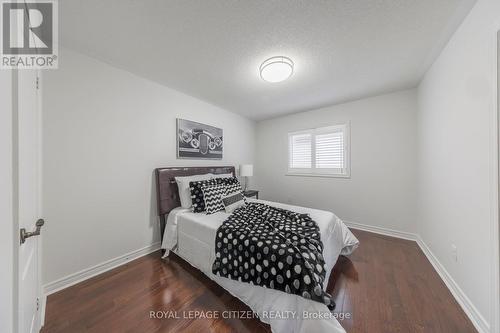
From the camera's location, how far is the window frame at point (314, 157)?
3084 mm

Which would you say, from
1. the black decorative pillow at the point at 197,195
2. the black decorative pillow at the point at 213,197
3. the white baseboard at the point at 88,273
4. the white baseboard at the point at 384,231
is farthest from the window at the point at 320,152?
the white baseboard at the point at 88,273

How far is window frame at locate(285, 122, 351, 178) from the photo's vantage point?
308cm

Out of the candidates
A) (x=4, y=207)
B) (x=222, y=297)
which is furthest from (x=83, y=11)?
(x=222, y=297)

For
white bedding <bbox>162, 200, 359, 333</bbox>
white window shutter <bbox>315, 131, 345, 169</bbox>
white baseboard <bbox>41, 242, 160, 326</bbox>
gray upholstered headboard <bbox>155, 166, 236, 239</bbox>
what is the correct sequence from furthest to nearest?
white window shutter <bbox>315, 131, 345, 169</bbox>
gray upholstered headboard <bbox>155, 166, 236, 239</bbox>
white baseboard <bbox>41, 242, 160, 326</bbox>
white bedding <bbox>162, 200, 359, 333</bbox>

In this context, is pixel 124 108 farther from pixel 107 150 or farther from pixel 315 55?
pixel 315 55

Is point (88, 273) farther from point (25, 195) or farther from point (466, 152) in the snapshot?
point (466, 152)

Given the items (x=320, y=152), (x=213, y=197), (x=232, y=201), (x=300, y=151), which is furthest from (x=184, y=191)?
(x=320, y=152)

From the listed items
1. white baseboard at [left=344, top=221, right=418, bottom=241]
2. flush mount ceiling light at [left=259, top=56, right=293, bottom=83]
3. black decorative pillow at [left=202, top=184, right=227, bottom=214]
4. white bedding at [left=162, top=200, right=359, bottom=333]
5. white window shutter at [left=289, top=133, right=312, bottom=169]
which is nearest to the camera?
white bedding at [left=162, top=200, right=359, bottom=333]

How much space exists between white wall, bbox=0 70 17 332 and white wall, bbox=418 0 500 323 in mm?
2418

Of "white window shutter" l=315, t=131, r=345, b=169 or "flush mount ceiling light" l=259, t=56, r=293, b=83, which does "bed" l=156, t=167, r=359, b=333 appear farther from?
"flush mount ceiling light" l=259, t=56, r=293, b=83

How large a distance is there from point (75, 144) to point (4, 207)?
1.56 metres

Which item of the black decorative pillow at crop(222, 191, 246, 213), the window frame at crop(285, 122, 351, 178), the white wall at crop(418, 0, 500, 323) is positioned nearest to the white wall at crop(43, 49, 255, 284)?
the black decorative pillow at crop(222, 191, 246, 213)

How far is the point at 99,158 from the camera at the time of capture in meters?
1.89

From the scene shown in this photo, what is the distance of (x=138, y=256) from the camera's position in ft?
7.13
